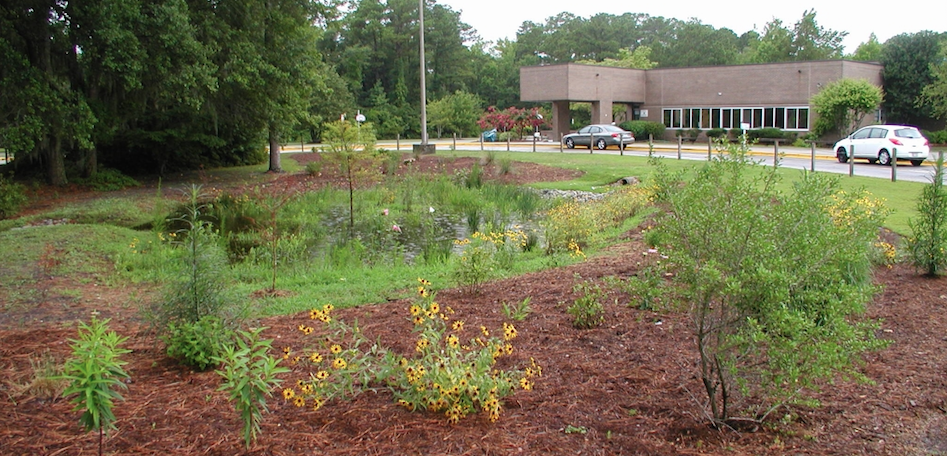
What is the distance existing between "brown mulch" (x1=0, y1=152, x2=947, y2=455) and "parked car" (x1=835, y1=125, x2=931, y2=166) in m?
22.5

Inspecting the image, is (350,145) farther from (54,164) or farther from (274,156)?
(274,156)

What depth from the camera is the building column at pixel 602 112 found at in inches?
1948

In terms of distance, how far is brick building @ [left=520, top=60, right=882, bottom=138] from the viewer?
43.6 metres

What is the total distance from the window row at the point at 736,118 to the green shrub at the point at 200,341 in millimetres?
43533

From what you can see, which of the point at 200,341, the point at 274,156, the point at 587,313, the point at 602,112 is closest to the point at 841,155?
the point at 274,156

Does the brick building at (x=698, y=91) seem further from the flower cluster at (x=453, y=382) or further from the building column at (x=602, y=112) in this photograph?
the flower cluster at (x=453, y=382)

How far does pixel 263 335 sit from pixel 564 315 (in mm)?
2542

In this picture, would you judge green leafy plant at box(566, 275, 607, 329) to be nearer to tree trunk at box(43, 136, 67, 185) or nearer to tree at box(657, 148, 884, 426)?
tree at box(657, 148, 884, 426)

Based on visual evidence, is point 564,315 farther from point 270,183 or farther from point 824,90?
point 824,90

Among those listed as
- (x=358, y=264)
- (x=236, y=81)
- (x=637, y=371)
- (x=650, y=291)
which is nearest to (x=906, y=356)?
(x=637, y=371)

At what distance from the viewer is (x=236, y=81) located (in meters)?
21.3

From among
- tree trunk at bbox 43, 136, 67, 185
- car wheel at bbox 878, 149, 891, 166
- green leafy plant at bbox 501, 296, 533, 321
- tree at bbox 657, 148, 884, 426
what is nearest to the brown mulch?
A: green leafy plant at bbox 501, 296, 533, 321

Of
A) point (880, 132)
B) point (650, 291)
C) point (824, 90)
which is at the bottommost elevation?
point (650, 291)

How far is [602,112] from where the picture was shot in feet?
163
